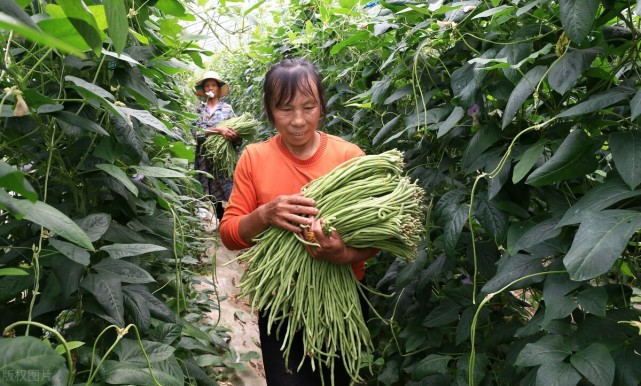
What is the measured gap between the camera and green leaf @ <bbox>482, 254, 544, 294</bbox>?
1.15 metres

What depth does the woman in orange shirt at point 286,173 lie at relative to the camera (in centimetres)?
142

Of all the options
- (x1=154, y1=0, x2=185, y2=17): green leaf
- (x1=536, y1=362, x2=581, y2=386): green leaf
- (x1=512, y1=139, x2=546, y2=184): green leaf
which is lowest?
(x1=536, y1=362, x2=581, y2=386): green leaf

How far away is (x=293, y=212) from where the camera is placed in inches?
54.1

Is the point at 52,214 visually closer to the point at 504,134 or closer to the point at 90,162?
the point at 90,162

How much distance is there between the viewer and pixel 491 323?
1.68m

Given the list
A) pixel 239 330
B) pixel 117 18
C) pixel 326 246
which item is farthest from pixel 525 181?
pixel 239 330

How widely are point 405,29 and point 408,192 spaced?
2.19 ft

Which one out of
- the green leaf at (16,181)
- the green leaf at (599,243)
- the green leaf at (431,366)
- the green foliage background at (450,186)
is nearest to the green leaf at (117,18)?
the green foliage background at (450,186)

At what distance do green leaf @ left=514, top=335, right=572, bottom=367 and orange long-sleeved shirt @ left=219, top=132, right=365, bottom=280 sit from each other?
1.94ft

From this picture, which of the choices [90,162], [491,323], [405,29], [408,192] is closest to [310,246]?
[408,192]

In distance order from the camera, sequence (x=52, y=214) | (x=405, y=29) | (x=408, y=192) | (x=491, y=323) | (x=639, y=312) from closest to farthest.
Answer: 1. (x=52, y=214)
2. (x=639, y=312)
3. (x=408, y=192)
4. (x=491, y=323)
5. (x=405, y=29)

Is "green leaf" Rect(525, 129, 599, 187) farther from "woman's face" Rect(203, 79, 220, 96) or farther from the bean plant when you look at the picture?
"woman's face" Rect(203, 79, 220, 96)

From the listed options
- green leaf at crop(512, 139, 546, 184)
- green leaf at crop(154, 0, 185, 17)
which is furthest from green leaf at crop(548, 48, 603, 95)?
green leaf at crop(154, 0, 185, 17)

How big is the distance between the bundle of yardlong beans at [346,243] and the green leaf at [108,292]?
354 mm
